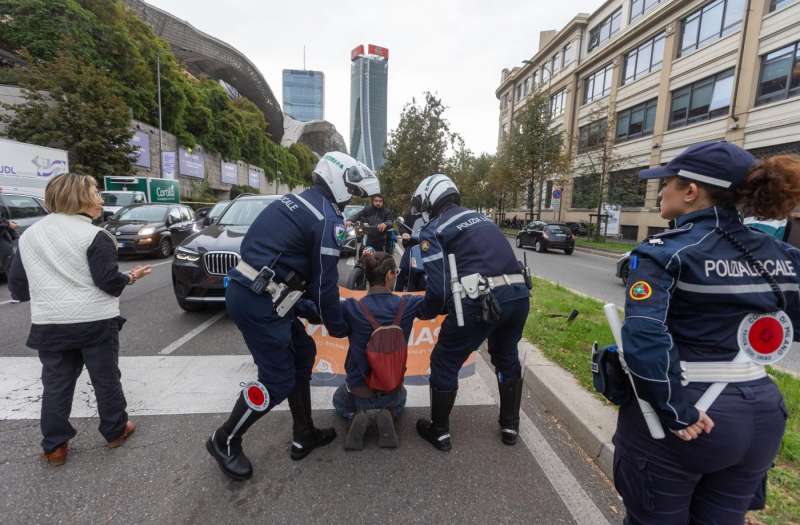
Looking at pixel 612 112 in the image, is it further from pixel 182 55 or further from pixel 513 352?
pixel 182 55

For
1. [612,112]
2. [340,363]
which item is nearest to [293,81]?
[612,112]

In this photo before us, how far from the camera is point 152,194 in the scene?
2094 centimetres

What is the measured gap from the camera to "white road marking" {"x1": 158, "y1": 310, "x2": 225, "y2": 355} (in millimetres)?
4461

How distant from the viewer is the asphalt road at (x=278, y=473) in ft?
6.93

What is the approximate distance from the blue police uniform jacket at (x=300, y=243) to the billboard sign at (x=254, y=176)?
5428 centimetres

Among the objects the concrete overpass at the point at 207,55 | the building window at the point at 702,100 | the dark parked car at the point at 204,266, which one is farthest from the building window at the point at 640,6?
the concrete overpass at the point at 207,55

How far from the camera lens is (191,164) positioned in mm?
37375

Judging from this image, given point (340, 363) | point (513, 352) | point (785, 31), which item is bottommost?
point (340, 363)

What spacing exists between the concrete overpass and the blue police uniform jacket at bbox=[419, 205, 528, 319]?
154 feet

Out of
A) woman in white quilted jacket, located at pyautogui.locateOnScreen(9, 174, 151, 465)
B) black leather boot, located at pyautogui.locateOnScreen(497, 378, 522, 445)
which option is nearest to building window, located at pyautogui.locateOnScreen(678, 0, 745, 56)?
black leather boot, located at pyautogui.locateOnScreen(497, 378, 522, 445)

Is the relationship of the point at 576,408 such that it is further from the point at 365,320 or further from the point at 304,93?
the point at 304,93

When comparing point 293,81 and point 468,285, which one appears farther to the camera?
point 293,81

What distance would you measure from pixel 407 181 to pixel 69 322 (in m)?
17.7

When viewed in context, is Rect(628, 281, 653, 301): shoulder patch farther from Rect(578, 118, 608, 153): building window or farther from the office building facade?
Rect(578, 118, 608, 153): building window
